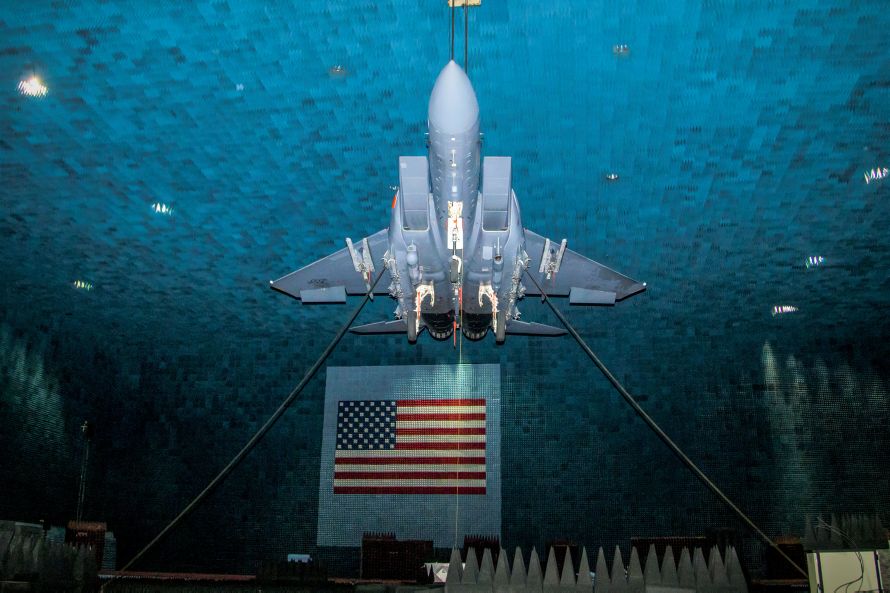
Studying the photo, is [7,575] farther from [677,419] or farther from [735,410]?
[735,410]

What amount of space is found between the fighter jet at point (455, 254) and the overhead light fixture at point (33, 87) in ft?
12.6

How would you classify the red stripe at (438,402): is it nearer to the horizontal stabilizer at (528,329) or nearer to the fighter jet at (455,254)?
the fighter jet at (455,254)

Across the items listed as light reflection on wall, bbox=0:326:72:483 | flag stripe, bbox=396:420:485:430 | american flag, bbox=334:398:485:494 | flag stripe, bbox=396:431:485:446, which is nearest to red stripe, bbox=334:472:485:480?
american flag, bbox=334:398:485:494

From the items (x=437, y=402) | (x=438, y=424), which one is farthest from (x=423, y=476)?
(x=437, y=402)

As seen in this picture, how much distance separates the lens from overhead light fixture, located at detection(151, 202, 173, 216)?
9906 millimetres

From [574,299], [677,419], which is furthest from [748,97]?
[677,419]

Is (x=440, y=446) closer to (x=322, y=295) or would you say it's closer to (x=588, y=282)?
(x=322, y=295)

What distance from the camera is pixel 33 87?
7359mm

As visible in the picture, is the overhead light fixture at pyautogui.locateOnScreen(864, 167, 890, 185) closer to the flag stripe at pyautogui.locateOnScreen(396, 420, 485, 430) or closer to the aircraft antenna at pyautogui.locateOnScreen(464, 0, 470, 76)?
the aircraft antenna at pyautogui.locateOnScreen(464, 0, 470, 76)

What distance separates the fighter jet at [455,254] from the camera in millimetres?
6512

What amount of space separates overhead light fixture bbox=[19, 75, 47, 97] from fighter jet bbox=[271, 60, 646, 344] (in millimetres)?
3853

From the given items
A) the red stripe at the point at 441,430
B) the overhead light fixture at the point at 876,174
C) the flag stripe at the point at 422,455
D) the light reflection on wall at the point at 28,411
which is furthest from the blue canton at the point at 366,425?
the overhead light fixture at the point at 876,174

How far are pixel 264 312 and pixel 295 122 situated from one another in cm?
637

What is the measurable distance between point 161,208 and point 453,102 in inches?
230
